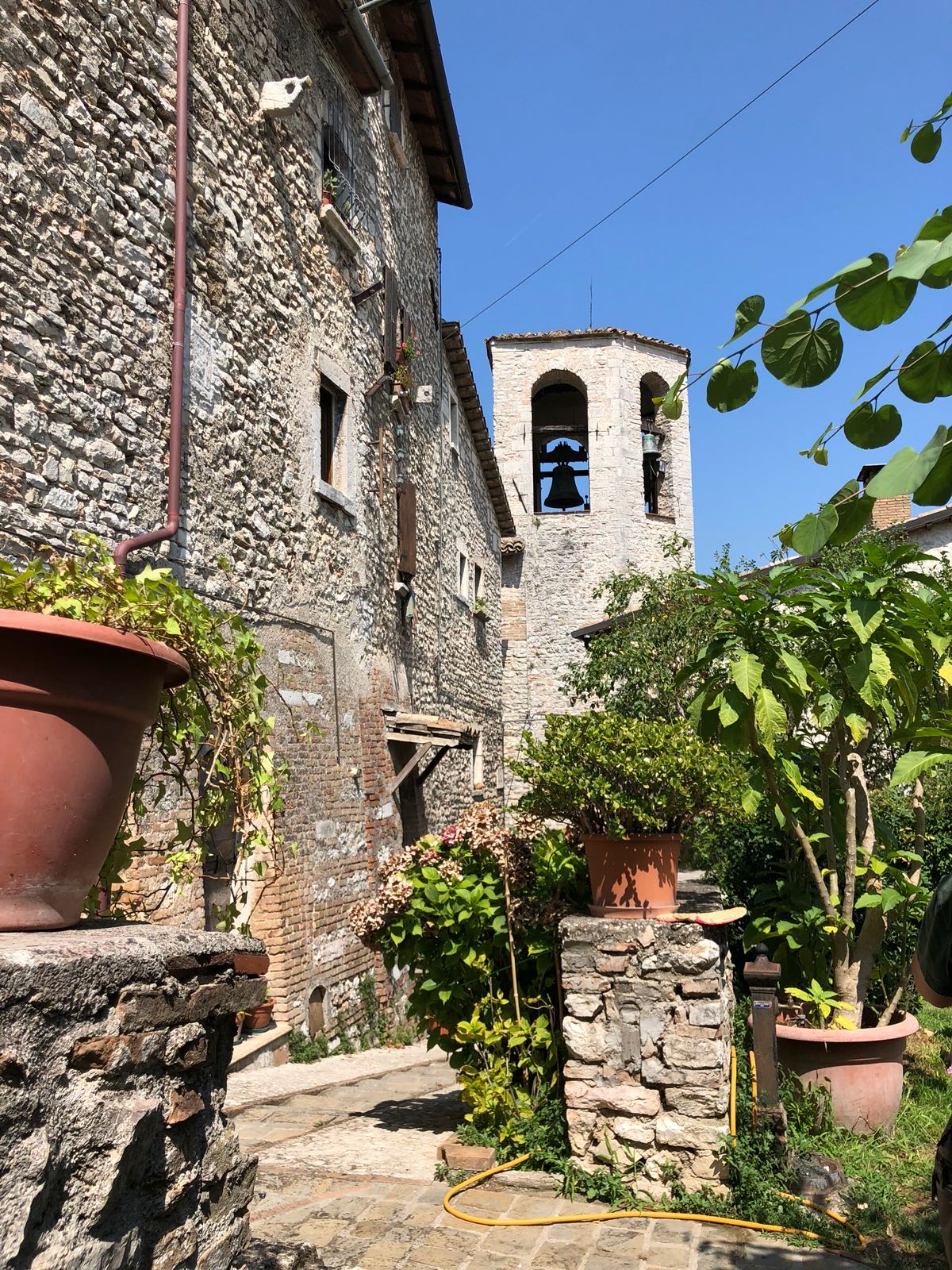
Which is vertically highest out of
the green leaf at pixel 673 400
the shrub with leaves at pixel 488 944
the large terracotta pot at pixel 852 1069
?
the green leaf at pixel 673 400

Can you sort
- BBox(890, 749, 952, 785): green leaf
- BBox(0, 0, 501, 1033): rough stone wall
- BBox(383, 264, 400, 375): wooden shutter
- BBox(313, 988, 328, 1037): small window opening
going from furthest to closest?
1. BBox(383, 264, 400, 375): wooden shutter
2. BBox(313, 988, 328, 1037): small window opening
3. BBox(0, 0, 501, 1033): rough stone wall
4. BBox(890, 749, 952, 785): green leaf

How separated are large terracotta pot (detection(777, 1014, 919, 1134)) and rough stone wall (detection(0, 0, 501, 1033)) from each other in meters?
3.31

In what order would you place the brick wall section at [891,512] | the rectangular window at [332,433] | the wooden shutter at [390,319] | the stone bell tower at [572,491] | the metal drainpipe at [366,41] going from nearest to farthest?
1. the metal drainpipe at [366,41]
2. the rectangular window at [332,433]
3. the wooden shutter at [390,319]
4. the brick wall section at [891,512]
5. the stone bell tower at [572,491]

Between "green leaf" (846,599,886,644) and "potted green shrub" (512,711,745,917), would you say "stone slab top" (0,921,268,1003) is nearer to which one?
"potted green shrub" (512,711,745,917)

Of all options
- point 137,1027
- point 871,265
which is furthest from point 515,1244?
point 871,265

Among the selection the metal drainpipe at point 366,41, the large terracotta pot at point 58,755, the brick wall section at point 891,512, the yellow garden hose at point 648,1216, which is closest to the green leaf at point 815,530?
the large terracotta pot at point 58,755

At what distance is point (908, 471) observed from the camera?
156cm

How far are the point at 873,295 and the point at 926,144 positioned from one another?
0.53 m

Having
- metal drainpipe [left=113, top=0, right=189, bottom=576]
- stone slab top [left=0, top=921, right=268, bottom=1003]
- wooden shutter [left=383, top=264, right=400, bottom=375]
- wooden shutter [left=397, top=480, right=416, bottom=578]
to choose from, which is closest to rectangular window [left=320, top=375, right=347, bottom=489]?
wooden shutter [left=383, top=264, right=400, bottom=375]

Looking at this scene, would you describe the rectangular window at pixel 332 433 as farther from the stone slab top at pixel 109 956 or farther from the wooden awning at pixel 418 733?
the stone slab top at pixel 109 956

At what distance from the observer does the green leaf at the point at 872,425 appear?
1730mm

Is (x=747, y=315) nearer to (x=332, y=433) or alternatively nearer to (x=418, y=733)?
Answer: (x=332, y=433)

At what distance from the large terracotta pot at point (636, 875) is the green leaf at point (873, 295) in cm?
327

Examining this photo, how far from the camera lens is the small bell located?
65.2 ft
